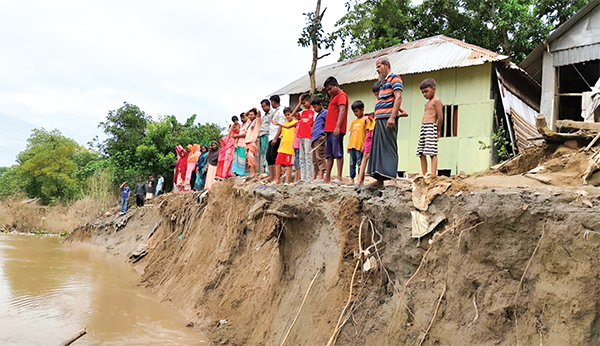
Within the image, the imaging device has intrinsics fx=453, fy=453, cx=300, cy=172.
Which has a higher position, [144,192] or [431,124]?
[431,124]

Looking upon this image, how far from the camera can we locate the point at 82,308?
7695mm

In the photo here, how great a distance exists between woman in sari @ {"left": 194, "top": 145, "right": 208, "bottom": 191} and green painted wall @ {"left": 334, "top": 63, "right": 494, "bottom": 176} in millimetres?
5128

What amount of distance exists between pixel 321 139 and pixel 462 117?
587 cm

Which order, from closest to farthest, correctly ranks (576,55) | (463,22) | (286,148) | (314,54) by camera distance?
(286,148) < (576,55) < (314,54) < (463,22)

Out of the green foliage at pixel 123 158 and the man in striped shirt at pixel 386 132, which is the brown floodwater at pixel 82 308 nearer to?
the man in striped shirt at pixel 386 132

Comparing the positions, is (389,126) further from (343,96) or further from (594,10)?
(594,10)

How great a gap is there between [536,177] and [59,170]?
35384 mm

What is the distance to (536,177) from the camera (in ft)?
14.6

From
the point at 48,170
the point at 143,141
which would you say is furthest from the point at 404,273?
the point at 48,170

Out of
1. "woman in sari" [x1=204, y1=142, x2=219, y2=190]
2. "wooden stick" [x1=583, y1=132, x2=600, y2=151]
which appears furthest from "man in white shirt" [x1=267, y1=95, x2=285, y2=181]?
"wooden stick" [x1=583, y1=132, x2=600, y2=151]

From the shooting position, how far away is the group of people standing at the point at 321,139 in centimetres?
493

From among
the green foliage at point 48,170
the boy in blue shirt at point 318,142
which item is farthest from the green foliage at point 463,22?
the green foliage at point 48,170

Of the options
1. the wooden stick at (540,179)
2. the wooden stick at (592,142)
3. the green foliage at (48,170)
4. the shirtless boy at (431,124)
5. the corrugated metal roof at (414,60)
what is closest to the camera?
the wooden stick at (540,179)

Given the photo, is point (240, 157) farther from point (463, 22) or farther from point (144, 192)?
point (463, 22)
